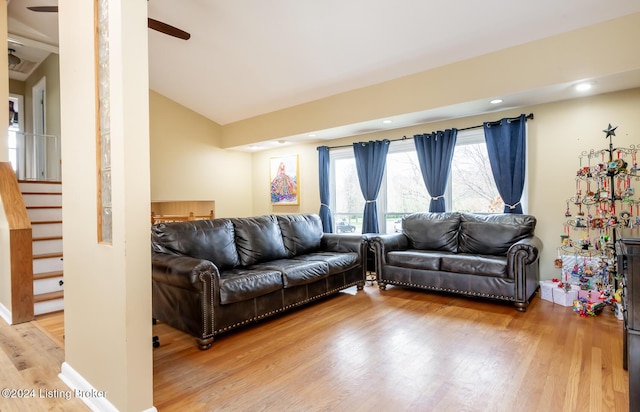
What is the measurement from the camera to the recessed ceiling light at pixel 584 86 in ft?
11.0

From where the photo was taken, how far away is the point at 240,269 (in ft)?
11.1

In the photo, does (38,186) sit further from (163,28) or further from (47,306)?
(163,28)

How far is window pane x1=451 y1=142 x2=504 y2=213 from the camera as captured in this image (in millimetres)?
4527

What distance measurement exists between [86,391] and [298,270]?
1.86m

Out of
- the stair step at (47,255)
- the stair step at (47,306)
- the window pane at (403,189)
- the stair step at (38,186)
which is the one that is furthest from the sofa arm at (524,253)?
the stair step at (38,186)

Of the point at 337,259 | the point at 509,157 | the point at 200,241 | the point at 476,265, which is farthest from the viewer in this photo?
the point at 509,157

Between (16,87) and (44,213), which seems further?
(16,87)

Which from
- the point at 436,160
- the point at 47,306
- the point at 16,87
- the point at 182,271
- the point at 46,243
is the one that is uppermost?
the point at 16,87

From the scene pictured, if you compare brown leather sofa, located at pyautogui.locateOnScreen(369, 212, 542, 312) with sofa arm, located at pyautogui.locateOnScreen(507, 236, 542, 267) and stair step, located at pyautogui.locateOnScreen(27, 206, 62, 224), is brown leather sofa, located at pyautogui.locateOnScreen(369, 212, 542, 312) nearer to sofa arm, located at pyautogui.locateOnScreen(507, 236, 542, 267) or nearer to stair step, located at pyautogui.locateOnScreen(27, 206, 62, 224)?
sofa arm, located at pyautogui.locateOnScreen(507, 236, 542, 267)

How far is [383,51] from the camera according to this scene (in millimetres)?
3898

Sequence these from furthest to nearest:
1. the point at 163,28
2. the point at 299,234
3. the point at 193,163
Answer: the point at 193,163 → the point at 299,234 → the point at 163,28

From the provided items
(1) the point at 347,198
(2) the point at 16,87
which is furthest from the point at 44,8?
(2) the point at 16,87

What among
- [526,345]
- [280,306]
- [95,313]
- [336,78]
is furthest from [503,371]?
[336,78]

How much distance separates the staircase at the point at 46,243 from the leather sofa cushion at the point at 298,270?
220cm
